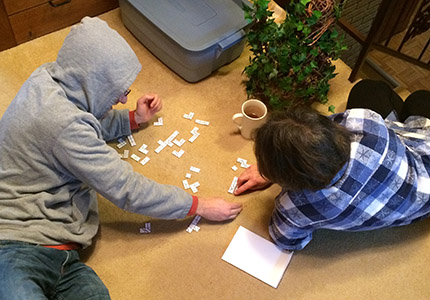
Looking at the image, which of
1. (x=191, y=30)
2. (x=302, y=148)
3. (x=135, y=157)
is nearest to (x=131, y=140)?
(x=135, y=157)

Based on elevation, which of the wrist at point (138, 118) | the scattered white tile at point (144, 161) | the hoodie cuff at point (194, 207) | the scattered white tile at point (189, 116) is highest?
the wrist at point (138, 118)

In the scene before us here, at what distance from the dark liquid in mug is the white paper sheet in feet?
1.56

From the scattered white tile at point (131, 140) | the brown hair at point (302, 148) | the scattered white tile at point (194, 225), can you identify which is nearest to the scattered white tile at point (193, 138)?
the scattered white tile at point (131, 140)

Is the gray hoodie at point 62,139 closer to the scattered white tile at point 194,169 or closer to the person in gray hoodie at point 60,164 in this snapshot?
the person in gray hoodie at point 60,164

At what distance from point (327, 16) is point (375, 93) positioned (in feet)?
1.22

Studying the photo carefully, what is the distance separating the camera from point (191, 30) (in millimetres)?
1824

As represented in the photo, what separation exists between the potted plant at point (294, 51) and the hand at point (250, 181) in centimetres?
34

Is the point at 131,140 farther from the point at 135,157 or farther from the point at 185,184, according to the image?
the point at 185,184

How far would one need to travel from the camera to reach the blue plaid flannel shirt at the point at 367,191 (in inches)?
47.5

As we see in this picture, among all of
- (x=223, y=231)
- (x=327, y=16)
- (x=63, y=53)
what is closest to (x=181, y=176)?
(x=223, y=231)

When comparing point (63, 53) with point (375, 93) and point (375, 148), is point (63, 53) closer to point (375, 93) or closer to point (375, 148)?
point (375, 148)

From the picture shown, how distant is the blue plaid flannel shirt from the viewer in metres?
1.21

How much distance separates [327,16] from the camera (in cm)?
160

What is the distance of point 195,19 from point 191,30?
0.25ft
